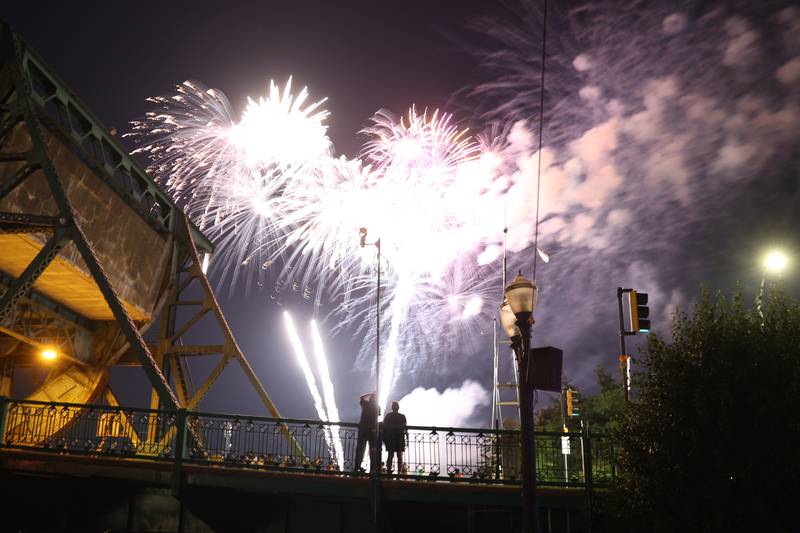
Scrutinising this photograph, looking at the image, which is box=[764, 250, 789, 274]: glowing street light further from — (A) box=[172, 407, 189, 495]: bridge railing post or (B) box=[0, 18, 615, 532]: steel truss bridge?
(A) box=[172, 407, 189, 495]: bridge railing post

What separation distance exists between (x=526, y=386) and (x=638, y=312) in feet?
27.3

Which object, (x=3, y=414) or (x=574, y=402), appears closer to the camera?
(x=3, y=414)

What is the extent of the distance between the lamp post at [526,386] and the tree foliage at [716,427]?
2.69 meters

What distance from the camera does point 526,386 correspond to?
10.0 meters

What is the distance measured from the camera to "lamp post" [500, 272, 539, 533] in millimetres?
9602

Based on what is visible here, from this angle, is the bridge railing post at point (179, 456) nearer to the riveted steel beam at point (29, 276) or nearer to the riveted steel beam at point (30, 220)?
the riveted steel beam at point (29, 276)

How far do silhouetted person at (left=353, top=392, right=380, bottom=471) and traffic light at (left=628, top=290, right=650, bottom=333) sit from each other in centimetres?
650

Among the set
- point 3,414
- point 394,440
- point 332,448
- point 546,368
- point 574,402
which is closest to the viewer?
point 546,368

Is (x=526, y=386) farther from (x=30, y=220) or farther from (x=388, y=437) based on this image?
(x=30, y=220)

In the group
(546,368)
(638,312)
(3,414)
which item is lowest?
(3,414)

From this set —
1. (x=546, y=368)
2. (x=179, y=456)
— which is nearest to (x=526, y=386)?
(x=546, y=368)

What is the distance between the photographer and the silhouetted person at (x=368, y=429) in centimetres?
1461

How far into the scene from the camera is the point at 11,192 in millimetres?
19156

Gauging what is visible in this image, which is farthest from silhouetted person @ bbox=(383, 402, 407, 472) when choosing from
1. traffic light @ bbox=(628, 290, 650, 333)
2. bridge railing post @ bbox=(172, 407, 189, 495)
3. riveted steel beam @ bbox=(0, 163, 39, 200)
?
riveted steel beam @ bbox=(0, 163, 39, 200)
